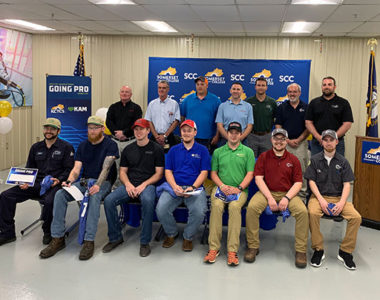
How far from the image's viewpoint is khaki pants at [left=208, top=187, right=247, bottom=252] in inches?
149

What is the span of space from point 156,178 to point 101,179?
23.1 inches

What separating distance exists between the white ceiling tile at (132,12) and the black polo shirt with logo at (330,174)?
3.40m

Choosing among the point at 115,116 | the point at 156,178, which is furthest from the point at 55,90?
the point at 156,178

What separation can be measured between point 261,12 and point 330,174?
Result: 2.85 meters

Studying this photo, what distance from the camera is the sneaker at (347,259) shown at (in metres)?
3.72

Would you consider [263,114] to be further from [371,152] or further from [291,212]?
[291,212]

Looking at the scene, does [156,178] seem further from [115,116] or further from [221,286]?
[115,116]

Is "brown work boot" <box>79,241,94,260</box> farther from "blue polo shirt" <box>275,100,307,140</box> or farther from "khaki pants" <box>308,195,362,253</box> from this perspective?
"blue polo shirt" <box>275,100,307,140</box>

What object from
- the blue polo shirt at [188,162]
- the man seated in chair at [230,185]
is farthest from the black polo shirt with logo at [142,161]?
the man seated in chair at [230,185]

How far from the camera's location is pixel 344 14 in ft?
18.6

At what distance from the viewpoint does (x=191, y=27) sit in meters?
7.16

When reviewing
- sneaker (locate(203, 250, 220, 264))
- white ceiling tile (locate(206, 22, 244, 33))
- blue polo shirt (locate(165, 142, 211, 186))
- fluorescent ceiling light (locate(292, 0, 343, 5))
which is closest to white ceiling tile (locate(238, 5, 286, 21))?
fluorescent ceiling light (locate(292, 0, 343, 5))

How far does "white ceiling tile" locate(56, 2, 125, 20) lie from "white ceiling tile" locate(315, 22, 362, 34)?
3.54 metres

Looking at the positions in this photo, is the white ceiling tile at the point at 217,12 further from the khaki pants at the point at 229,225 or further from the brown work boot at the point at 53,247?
the brown work boot at the point at 53,247
